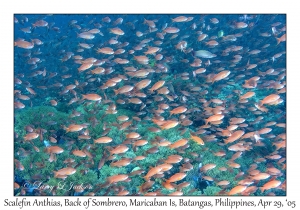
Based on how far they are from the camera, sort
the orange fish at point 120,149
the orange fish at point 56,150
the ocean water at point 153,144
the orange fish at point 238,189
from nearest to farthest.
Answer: the orange fish at point 238,189
the ocean water at point 153,144
the orange fish at point 120,149
the orange fish at point 56,150

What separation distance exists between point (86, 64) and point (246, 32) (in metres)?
8.63

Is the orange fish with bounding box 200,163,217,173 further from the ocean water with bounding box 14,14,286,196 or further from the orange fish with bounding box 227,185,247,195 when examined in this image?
the orange fish with bounding box 227,185,247,195

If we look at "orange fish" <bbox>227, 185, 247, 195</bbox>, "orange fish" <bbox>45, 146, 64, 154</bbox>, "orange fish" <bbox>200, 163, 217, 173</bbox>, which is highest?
"orange fish" <bbox>45, 146, 64, 154</bbox>

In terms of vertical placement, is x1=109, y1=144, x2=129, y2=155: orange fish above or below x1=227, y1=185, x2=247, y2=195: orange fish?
above

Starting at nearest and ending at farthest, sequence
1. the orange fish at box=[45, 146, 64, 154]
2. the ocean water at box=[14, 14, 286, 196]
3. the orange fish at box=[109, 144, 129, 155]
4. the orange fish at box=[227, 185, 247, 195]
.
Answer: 1. the orange fish at box=[227, 185, 247, 195]
2. the ocean water at box=[14, 14, 286, 196]
3. the orange fish at box=[109, 144, 129, 155]
4. the orange fish at box=[45, 146, 64, 154]

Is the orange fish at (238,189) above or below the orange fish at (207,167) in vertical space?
below

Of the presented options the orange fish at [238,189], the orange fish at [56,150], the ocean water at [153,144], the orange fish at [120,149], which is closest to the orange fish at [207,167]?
the ocean water at [153,144]

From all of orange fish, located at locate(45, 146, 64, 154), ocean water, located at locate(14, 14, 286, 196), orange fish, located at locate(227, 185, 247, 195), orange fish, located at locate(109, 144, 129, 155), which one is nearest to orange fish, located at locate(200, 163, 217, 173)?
ocean water, located at locate(14, 14, 286, 196)

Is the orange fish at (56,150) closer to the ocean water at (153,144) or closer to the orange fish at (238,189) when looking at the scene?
the ocean water at (153,144)

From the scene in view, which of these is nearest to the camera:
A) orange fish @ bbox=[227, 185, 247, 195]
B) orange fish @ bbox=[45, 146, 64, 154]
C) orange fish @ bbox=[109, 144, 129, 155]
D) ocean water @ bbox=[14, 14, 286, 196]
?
orange fish @ bbox=[227, 185, 247, 195]

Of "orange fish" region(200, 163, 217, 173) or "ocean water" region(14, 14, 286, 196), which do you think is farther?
"orange fish" region(200, 163, 217, 173)

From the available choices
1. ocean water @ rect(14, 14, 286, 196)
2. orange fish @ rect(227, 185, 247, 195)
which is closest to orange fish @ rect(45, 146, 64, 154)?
ocean water @ rect(14, 14, 286, 196)

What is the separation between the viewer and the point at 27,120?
7.68 meters
